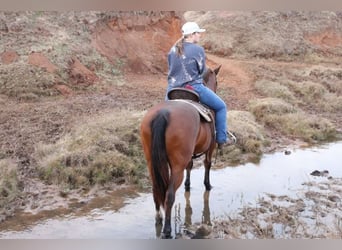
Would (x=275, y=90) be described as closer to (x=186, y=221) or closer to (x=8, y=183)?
(x=186, y=221)

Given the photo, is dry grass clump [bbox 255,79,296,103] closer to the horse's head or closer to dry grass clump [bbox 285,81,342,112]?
dry grass clump [bbox 285,81,342,112]

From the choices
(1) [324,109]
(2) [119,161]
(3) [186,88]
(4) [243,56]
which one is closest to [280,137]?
(1) [324,109]

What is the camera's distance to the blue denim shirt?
361 centimetres

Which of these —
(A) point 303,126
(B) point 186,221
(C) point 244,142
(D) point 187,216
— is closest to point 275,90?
(A) point 303,126

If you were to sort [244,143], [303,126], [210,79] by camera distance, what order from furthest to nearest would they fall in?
[303,126] → [244,143] → [210,79]

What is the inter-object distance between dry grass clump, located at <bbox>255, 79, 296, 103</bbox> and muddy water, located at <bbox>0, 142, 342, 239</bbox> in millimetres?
4389

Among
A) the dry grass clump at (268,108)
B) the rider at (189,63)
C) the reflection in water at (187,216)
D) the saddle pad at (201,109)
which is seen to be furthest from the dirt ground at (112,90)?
the rider at (189,63)

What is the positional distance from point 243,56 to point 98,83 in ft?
24.7

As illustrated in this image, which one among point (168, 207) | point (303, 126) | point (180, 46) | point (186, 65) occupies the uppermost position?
point (180, 46)

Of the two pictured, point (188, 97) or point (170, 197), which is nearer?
point (170, 197)

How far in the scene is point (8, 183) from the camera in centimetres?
456

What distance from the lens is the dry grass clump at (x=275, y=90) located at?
35.5 feet

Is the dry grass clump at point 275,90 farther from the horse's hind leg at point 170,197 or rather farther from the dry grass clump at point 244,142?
the horse's hind leg at point 170,197

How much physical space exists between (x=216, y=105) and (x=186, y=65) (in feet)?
2.36
